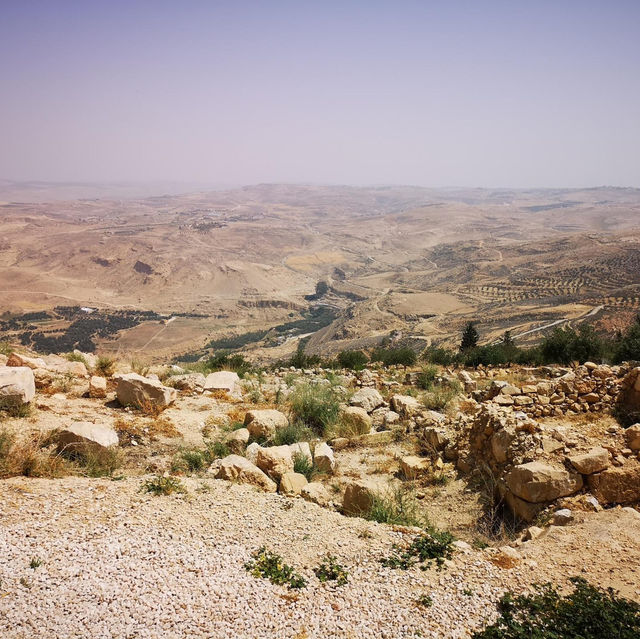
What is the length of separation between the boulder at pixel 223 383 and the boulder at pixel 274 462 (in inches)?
159

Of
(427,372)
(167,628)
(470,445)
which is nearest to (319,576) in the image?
(167,628)

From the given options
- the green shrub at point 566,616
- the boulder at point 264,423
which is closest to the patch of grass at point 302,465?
the boulder at point 264,423

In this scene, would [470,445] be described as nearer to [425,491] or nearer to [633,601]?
[425,491]

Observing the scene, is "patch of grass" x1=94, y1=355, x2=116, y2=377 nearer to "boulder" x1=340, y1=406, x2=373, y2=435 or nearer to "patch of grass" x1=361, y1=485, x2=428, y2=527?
"boulder" x1=340, y1=406, x2=373, y2=435

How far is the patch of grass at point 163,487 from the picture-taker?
4641 millimetres

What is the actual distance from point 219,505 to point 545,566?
11.4 ft

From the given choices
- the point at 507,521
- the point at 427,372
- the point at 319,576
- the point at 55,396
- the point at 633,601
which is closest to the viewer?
the point at 633,601

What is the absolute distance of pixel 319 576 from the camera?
369cm

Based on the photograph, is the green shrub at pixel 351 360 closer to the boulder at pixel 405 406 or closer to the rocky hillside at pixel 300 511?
the boulder at pixel 405 406

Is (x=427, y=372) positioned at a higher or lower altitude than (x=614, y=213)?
lower

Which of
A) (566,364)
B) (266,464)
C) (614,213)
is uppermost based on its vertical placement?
(614,213)

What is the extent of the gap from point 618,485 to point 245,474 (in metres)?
4.75

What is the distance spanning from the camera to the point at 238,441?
6.66 m

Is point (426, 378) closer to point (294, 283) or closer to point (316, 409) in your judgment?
point (316, 409)
